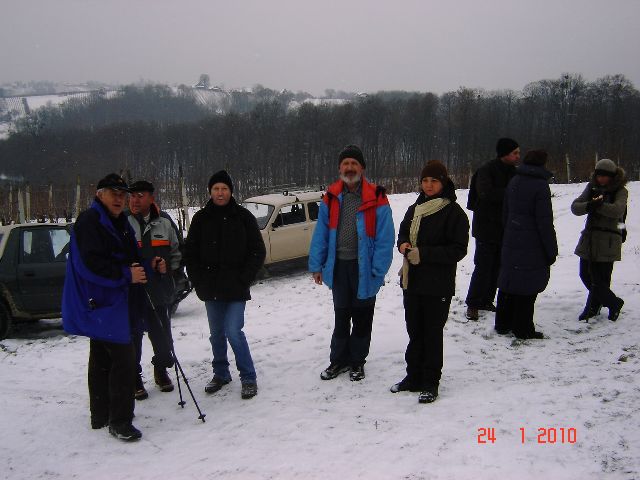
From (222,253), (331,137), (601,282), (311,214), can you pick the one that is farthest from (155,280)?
(331,137)

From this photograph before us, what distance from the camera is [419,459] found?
2.96 meters

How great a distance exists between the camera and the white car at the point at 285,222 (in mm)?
10047

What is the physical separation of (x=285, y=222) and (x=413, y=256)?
21.9ft

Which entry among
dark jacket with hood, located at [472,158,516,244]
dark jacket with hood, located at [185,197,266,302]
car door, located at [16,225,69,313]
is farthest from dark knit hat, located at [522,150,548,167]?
car door, located at [16,225,69,313]

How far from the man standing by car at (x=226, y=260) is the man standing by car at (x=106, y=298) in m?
0.61

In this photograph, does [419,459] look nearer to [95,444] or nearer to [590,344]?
[95,444]

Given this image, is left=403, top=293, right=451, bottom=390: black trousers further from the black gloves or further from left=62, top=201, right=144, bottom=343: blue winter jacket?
the black gloves

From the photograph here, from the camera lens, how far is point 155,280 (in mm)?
4297

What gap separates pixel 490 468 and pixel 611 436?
932 millimetres

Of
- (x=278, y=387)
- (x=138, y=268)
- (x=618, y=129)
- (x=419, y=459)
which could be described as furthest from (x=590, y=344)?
(x=618, y=129)

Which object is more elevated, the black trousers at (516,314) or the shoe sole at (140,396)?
the black trousers at (516,314)

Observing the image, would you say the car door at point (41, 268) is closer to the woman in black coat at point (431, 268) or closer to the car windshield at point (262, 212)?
the car windshield at point (262, 212)

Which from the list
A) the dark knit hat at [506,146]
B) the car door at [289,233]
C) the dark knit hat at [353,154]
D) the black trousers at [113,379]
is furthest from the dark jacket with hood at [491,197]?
the car door at [289,233]

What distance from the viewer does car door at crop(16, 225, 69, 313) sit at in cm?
670
